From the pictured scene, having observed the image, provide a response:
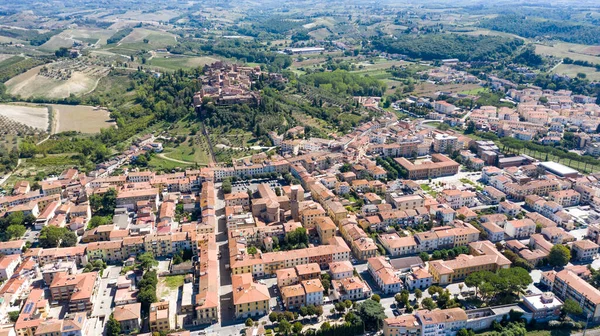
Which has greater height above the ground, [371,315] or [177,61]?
[177,61]

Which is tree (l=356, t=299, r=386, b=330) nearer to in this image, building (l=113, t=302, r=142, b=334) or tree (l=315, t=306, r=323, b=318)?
tree (l=315, t=306, r=323, b=318)

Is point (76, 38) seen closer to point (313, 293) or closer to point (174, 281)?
point (174, 281)

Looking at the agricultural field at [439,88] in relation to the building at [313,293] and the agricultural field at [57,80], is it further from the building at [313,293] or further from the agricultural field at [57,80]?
the agricultural field at [57,80]

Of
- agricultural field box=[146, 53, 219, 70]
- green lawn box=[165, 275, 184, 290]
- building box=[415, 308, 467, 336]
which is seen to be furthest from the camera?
agricultural field box=[146, 53, 219, 70]

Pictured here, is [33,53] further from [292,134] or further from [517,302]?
[517,302]

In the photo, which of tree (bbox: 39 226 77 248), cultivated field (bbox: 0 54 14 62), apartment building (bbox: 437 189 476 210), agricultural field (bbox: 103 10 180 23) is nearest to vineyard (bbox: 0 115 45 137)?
tree (bbox: 39 226 77 248)

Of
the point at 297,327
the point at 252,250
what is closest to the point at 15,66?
the point at 252,250
